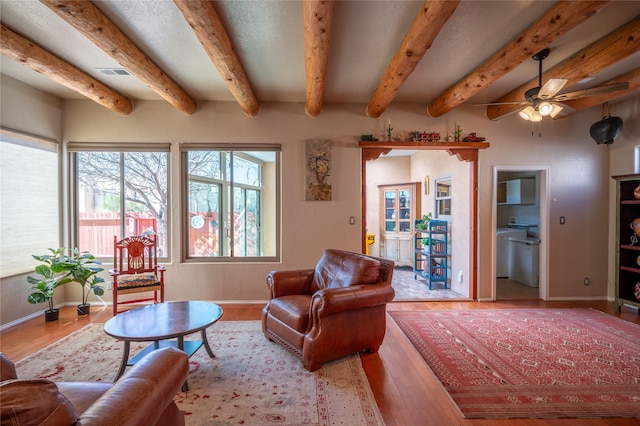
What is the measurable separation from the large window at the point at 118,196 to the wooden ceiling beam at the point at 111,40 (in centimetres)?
108

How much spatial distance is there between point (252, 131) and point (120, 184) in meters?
2.06

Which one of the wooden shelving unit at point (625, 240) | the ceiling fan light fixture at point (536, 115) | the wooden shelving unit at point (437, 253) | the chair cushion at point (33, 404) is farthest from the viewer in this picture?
the wooden shelving unit at point (437, 253)

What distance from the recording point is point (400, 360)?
→ 2520 mm

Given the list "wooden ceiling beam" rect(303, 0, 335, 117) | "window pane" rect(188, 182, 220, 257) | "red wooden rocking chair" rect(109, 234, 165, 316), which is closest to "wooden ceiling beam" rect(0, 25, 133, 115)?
"window pane" rect(188, 182, 220, 257)

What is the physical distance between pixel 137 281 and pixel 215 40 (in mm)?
2780

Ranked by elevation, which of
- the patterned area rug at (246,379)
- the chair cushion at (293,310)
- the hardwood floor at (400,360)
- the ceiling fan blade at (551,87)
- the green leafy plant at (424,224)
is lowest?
the hardwood floor at (400,360)

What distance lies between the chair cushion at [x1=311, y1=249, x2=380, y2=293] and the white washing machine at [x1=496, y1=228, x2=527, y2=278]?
4.08 meters

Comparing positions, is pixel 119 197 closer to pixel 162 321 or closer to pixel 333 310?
pixel 162 321

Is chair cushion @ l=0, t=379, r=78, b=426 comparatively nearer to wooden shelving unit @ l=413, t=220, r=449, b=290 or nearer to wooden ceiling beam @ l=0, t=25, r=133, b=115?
wooden ceiling beam @ l=0, t=25, r=133, b=115

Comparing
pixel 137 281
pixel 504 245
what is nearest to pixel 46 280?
pixel 137 281

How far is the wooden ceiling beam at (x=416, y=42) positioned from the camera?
75.8 inches

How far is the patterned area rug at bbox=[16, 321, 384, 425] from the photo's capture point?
181 centimetres

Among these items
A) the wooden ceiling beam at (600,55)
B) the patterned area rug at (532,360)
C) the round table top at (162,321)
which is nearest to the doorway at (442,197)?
the patterned area rug at (532,360)

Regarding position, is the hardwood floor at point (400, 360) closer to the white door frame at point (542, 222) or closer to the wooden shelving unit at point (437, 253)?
the white door frame at point (542, 222)
